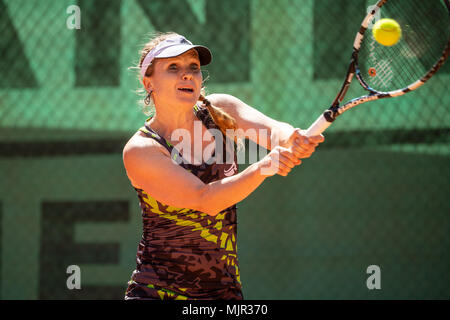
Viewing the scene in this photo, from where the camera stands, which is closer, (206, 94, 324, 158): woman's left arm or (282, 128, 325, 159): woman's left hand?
(282, 128, 325, 159): woman's left hand

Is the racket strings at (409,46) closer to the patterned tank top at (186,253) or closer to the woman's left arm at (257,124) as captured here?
the woman's left arm at (257,124)

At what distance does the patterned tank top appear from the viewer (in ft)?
6.64

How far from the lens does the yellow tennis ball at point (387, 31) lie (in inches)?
81.6

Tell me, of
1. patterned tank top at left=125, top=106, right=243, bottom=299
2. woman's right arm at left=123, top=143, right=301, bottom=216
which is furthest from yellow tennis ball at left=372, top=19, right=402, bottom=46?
patterned tank top at left=125, top=106, right=243, bottom=299

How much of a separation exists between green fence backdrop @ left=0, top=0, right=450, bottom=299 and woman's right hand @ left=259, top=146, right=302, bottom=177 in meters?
A: 2.02

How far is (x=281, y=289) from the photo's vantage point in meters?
3.79

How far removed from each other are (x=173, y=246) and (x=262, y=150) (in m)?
1.99

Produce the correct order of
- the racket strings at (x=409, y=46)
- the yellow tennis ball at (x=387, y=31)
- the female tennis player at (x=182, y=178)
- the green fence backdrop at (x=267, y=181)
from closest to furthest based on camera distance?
the female tennis player at (x=182, y=178) < the yellow tennis ball at (x=387, y=31) < the racket strings at (x=409, y=46) < the green fence backdrop at (x=267, y=181)

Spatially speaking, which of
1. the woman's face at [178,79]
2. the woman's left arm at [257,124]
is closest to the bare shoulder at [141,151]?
the woman's face at [178,79]

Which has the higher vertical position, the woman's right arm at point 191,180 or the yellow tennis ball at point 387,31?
the yellow tennis ball at point 387,31

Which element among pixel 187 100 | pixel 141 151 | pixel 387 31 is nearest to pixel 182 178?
pixel 141 151

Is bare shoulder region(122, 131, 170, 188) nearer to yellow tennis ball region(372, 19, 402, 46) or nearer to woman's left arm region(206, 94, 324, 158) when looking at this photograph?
woman's left arm region(206, 94, 324, 158)
